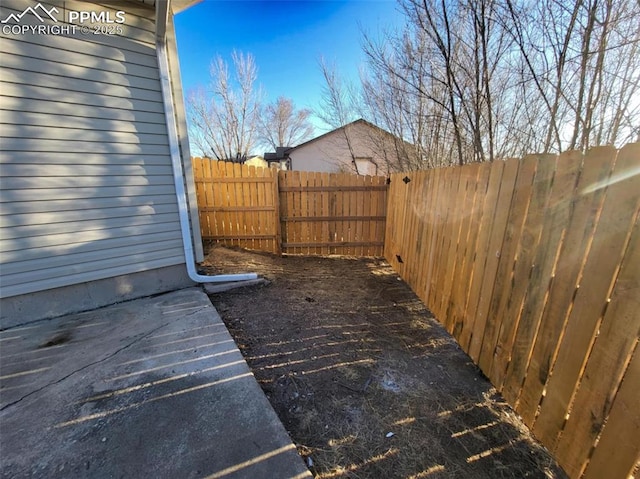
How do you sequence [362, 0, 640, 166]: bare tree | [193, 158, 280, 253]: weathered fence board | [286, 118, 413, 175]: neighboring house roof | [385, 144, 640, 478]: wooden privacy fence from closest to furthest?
1. [385, 144, 640, 478]: wooden privacy fence
2. [362, 0, 640, 166]: bare tree
3. [193, 158, 280, 253]: weathered fence board
4. [286, 118, 413, 175]: neighboring house roof

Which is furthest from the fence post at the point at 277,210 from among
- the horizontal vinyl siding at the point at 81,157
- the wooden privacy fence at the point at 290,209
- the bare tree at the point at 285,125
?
the bare tree at the point at 285,125

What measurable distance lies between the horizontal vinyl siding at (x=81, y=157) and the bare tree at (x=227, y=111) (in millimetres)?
14232

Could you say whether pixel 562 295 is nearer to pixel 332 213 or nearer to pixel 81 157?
pixel 81 157

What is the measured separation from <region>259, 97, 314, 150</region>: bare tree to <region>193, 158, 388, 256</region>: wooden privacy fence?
17.6 metres

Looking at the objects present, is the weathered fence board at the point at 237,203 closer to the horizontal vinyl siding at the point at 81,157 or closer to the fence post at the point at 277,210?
the fence post at the point at 277,210

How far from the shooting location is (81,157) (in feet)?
8.79

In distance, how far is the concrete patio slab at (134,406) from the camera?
4.27 ft

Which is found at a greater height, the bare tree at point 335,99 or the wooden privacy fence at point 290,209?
the bare tree at point 335,99


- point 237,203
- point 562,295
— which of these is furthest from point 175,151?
point 562,295

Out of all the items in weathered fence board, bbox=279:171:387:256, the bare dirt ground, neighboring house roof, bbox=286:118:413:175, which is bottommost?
the bare dirt ground

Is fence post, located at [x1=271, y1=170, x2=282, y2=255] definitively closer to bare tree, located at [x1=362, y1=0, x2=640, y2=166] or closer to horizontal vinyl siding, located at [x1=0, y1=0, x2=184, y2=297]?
horizontal vinyl siding, located at [x1=0, y1=0, x2=184, y2=297]

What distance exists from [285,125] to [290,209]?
68.4ft

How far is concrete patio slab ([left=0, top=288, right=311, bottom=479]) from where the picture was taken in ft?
4.27

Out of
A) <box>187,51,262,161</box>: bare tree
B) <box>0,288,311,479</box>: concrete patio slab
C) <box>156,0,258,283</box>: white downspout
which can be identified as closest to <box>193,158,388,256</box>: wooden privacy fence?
<box>156,0,258,283</box>: white downspout
